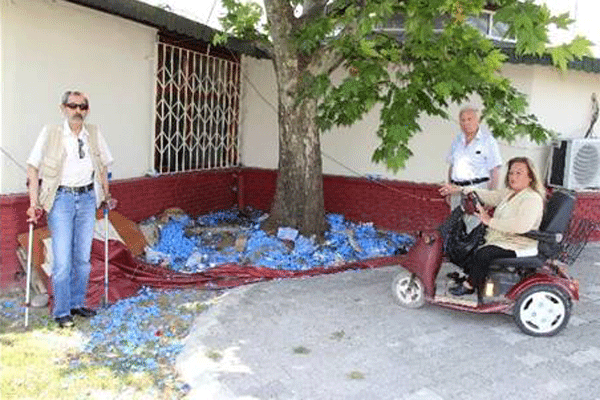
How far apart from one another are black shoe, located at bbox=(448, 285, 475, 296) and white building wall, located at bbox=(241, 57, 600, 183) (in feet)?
10.8

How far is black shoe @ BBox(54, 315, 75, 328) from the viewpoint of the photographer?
508cm

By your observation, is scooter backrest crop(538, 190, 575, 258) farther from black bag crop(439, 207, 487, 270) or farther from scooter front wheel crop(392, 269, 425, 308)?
scooter front wheel crop(392, 269, 425, 308)

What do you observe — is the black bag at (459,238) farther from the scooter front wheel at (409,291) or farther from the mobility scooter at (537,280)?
the scooter front wheel at (409,291)

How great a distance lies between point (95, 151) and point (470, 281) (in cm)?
324

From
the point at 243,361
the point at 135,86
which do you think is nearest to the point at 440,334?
the point at 243,361

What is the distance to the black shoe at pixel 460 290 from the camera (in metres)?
5.37

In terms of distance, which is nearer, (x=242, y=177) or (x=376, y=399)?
(x=376, y=399)

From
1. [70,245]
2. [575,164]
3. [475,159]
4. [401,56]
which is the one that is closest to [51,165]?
[70,245]

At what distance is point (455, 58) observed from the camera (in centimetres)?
593

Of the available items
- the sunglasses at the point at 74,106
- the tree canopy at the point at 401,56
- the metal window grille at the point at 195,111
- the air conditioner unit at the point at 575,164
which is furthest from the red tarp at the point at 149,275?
the air conditioner unit at the point at 575,164

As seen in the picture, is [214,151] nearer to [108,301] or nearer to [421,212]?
[421,212]

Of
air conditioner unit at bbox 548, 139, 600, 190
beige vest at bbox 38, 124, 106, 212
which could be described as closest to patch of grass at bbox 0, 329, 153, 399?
beige vest at bbox 38, 124, 106, 212

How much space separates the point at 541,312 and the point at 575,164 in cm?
374

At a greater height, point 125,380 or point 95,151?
point 95,151
